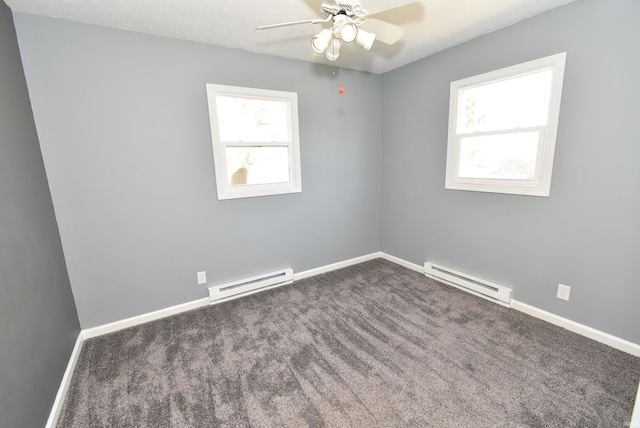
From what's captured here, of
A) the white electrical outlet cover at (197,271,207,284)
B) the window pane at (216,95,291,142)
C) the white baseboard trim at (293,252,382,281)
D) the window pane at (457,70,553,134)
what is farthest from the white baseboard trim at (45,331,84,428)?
the window pane at (457,70,553,134)

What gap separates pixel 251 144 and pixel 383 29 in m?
1.61

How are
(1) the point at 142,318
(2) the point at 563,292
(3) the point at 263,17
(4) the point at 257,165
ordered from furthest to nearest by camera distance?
1. (4) the point at 257,165
2. (1) the point at 142,318
3. (2) the point at 563,292
4. (3) the point at 263,17

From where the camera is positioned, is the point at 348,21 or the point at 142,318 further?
the point at 142,318

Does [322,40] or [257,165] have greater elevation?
[322,40]

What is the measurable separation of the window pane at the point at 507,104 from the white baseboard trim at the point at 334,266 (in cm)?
198

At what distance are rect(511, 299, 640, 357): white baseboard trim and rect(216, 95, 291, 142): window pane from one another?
287 centimetres

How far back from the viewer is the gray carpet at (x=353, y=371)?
1508 millimetres

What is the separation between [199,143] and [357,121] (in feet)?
6.43

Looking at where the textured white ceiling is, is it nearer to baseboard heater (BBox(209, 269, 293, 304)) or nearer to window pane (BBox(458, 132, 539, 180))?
window pane (BBox(458, 132, 539, 180))

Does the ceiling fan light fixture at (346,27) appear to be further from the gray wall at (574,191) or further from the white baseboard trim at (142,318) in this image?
the white baseboard trim at (142,318)

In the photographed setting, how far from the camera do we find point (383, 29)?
5.98 ft

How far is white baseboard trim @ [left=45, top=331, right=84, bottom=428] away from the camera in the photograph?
4.91 feet

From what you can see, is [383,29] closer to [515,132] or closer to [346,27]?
[346,27]

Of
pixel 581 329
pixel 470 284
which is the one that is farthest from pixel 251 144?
pixel 581 329
